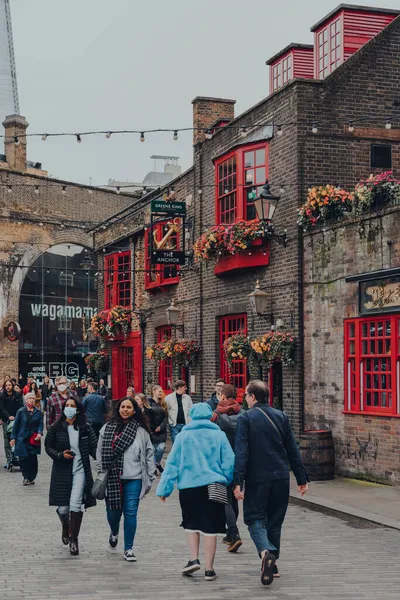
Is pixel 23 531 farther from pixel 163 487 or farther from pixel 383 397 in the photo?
pixel 383 397

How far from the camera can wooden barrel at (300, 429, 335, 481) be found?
15.7 m

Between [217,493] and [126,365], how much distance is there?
70.4ft

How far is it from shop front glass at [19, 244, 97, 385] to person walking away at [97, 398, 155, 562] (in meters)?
34.4

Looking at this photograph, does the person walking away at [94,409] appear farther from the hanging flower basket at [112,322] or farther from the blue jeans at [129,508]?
the blue jeans at [129,508]

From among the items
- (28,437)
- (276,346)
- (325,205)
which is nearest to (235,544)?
(28,437)

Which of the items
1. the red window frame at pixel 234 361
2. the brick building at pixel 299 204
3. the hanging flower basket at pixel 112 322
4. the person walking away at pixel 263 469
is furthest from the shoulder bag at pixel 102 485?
the hanging flower basket at pixel 112 322

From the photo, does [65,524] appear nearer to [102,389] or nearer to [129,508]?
[129,508]

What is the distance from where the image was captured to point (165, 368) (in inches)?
1024

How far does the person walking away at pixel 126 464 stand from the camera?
A: 9281 millimetres

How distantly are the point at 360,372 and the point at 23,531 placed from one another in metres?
6.77

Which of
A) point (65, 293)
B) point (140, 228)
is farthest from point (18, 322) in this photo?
point (140, 228)

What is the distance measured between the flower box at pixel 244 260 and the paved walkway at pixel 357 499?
493 centimetres

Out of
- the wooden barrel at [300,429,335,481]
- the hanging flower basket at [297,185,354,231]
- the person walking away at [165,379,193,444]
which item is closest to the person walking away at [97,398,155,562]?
the wooden barrel at [300,429,335,481]

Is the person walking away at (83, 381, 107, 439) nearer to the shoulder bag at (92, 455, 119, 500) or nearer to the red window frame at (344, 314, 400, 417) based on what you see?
the red window frame at (344, 314, 400, 417)
